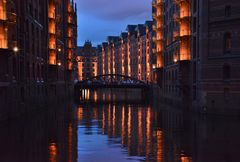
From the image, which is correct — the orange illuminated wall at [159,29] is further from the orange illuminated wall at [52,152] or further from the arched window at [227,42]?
the orange illuminated wall at [52,152]

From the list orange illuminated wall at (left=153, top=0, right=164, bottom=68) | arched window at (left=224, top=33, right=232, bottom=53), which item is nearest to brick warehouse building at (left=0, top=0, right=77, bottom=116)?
orange illuminated wall at (left=153, top=0, right=164, bottom=68)

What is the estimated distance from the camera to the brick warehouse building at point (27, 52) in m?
40.2

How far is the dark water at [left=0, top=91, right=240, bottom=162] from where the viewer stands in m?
22.9

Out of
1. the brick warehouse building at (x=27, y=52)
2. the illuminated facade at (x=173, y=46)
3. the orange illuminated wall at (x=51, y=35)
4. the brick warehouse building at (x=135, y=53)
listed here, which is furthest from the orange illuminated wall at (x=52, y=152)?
the brick warehouse building at (x=135, y=53)

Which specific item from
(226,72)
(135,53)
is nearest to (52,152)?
(226,72)

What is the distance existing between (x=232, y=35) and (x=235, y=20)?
5.55ft

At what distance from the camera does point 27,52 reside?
51.3 meters

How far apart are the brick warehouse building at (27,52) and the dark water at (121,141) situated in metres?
4.72

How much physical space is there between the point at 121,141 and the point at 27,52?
1039 inches

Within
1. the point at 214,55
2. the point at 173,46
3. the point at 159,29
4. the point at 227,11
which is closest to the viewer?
the point at 227,11

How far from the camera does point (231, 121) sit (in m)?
40.6

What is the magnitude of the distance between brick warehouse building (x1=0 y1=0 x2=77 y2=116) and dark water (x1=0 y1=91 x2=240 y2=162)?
4.72 m

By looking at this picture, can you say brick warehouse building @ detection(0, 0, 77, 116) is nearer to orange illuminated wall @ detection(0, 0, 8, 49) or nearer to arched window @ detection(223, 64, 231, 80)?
orange illuminated wall @ detection(0, 0, 8, 49)

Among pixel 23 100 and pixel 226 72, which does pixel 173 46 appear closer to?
pixel 226 72
